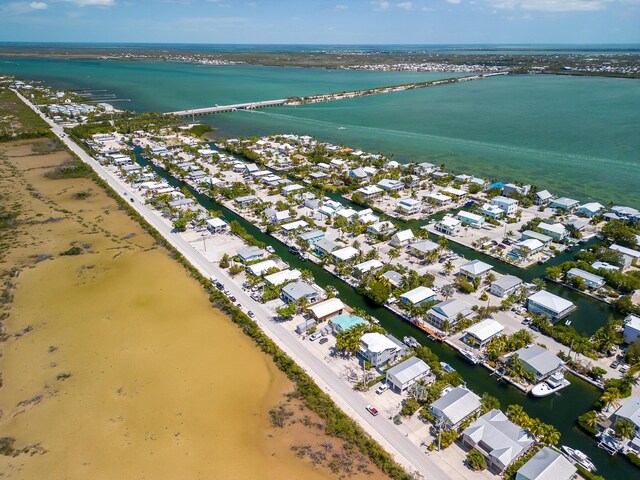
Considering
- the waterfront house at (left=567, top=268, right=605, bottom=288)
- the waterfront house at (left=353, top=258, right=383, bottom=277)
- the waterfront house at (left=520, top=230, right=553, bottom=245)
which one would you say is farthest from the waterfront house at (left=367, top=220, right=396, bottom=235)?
the waterfront house at (left=567, top=268, right=605, bottom=288)

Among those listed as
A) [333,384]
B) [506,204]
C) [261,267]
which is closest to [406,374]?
[333,384]

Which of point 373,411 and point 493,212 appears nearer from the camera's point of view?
point 373,411

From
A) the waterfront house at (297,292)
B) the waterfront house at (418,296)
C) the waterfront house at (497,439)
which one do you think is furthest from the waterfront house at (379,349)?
the waterfront house at (297,292)

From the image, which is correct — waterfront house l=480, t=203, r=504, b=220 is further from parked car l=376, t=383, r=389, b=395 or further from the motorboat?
parked car l=376, t=383, r=389, b=395

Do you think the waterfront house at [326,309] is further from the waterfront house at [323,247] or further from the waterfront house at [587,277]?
the waterfront house at [587,277]

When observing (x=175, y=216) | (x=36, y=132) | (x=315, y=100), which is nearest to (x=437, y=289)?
(x=175, y=216)

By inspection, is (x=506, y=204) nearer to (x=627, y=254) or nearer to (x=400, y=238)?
(x=627, y=254)
